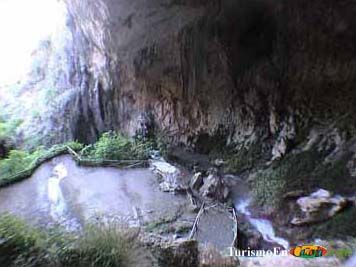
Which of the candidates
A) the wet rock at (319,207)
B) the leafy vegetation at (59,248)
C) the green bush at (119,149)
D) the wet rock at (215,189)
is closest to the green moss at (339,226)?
the wet rock at (319,207)

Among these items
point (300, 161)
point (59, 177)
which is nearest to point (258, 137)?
point (300, 161)

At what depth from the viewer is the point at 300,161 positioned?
9047 millimetres

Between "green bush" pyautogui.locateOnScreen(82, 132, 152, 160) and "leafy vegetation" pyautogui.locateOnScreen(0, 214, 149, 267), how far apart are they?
29.7 ft

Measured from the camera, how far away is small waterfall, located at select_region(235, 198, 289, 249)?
298 inches

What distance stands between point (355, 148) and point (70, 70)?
36.9ft

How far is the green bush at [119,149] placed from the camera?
1202 cm

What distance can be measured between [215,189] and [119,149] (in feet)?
13.6

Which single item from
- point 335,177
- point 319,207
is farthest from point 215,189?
point 335,177

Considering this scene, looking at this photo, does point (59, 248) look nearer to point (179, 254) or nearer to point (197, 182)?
point (179, 254)

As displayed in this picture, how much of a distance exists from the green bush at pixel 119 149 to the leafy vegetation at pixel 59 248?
29.7 ft

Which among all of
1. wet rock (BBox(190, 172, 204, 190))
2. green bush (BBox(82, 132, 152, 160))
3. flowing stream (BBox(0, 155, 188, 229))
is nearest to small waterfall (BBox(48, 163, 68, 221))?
flowing stream (BBox(0, 155, 188, 229))

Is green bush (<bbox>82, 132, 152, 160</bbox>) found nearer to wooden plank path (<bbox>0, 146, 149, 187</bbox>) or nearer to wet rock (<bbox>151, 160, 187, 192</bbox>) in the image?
wooden plank path (<bbox>0, 146, 149, 187</bbox>)

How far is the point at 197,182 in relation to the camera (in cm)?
974

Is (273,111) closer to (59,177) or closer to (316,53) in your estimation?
(316,53)
